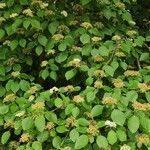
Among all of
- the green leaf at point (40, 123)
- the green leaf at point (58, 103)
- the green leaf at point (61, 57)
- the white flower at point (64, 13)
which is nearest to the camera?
the green leaf at point (40, 123)

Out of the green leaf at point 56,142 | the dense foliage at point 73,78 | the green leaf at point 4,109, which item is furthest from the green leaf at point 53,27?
the green leaf at point 56,142

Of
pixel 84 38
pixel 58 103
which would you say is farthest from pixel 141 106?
pixel 84 38

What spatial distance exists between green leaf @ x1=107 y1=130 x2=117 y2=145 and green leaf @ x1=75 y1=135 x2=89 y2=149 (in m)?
0.14

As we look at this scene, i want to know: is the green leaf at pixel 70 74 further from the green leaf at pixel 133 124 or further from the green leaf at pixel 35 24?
the green leaf at pixel 133 124

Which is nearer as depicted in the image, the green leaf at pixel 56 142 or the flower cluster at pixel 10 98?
the green leaf at pixel 56 142

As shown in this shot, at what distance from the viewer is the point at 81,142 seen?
2771 mm

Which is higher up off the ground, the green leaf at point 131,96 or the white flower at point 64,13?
the green leaf at point 131,96

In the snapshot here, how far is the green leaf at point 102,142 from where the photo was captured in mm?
2750

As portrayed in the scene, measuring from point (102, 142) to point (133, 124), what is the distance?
0.76 ft

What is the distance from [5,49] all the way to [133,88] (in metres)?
1.33

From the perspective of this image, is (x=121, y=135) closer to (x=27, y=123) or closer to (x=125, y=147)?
(x=125, y=147)

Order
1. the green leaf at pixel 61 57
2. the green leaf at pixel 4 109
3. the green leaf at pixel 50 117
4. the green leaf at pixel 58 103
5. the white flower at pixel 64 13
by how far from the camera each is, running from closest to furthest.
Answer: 1. the green leaf at pixel 50 117
2. the green leaf at pixel 58 103
3. the green leaf at pixel 4 109
4. the green leaf at pixel 61 57
5. the white flower at pixel 64 13

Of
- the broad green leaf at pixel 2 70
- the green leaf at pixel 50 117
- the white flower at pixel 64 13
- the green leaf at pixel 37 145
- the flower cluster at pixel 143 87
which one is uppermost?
the flower cluster at pixel 143 87

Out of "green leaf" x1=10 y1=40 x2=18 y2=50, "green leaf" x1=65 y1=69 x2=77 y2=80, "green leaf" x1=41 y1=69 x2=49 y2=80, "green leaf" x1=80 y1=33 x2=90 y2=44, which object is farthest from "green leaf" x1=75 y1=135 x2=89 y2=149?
"green leaf" x1=10 y1=40 x2=18 y2=50
